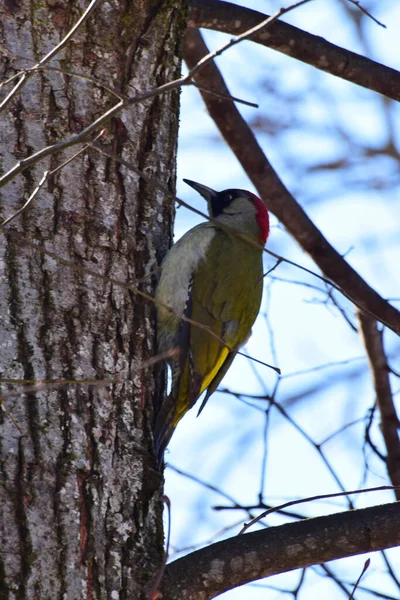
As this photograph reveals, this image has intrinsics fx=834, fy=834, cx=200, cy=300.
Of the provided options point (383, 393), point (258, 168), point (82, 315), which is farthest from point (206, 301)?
point (82, 315)

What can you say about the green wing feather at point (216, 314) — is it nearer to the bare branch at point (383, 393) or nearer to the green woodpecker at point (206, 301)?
the green woodpecker at point (206, 301)

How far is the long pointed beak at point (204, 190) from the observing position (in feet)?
18.4

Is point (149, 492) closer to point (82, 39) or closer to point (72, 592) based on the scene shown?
point (72, 592)

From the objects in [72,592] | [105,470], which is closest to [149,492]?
[105,470]

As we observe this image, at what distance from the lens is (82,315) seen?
3.06 m

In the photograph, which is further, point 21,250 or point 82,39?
point 82,39

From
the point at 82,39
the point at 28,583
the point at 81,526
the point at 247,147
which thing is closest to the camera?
Result: the point at 28,583

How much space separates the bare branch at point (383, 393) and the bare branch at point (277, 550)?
4.84 ft

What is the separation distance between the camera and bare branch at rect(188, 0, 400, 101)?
4430 millimetres

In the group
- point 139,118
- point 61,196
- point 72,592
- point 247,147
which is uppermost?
point 247,147

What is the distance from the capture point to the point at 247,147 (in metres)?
5.08

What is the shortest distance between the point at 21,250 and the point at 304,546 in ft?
4.69

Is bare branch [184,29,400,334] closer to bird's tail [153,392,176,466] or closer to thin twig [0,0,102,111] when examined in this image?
bird's tail [153,392,176,466]

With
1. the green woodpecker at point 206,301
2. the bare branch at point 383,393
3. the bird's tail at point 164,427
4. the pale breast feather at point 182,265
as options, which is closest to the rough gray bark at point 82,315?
the bird's tail at point 164,427
